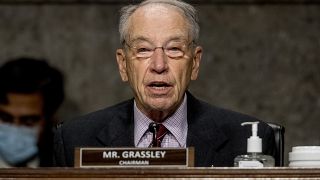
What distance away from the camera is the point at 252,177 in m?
1.72

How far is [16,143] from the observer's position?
3322mm

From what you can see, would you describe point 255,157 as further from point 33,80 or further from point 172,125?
point 33,80

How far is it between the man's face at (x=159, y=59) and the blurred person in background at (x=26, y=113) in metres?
1.14

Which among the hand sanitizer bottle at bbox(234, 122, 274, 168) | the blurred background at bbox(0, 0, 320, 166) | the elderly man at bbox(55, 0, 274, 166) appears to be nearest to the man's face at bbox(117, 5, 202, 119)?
the elderly man at bbox(55, 0, 274, 166)

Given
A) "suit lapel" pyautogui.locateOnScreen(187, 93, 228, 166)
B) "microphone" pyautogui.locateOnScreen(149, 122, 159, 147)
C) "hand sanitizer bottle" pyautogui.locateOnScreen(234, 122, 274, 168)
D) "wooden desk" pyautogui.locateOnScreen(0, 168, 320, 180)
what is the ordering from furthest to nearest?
"suit lapel" pyautogui.locateOnScreen(187, 93, 228, 166)
"microphone" pyautogui.locateOnScreen(149, 122, 159, 147)
"hand sanitizer bottle" pyautogui.locateOnScreen(234, 122, 274, 168)
"wooden desk" pyautogui.locateOnScreen(0, 168, 320, 180)

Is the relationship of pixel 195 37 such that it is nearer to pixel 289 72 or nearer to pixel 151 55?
pixel 151 55

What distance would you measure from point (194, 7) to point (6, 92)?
4.26ft

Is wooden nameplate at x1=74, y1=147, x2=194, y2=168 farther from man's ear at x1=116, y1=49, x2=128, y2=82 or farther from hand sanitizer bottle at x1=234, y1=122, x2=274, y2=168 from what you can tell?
man's ear at x1=116, y1=49, x2=128, y2=82

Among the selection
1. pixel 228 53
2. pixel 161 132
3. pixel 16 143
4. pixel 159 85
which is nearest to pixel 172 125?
pixel 161 132

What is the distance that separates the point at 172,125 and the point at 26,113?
123cm

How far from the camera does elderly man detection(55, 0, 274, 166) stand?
215 cm

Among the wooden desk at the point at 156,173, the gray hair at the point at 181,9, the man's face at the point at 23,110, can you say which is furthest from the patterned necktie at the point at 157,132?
the man's face at the point at 23,110

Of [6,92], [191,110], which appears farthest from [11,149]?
[191,110]

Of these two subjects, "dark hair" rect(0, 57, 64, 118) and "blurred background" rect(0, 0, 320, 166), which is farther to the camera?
"blurred background" rect(0, 0, 320, 166)
